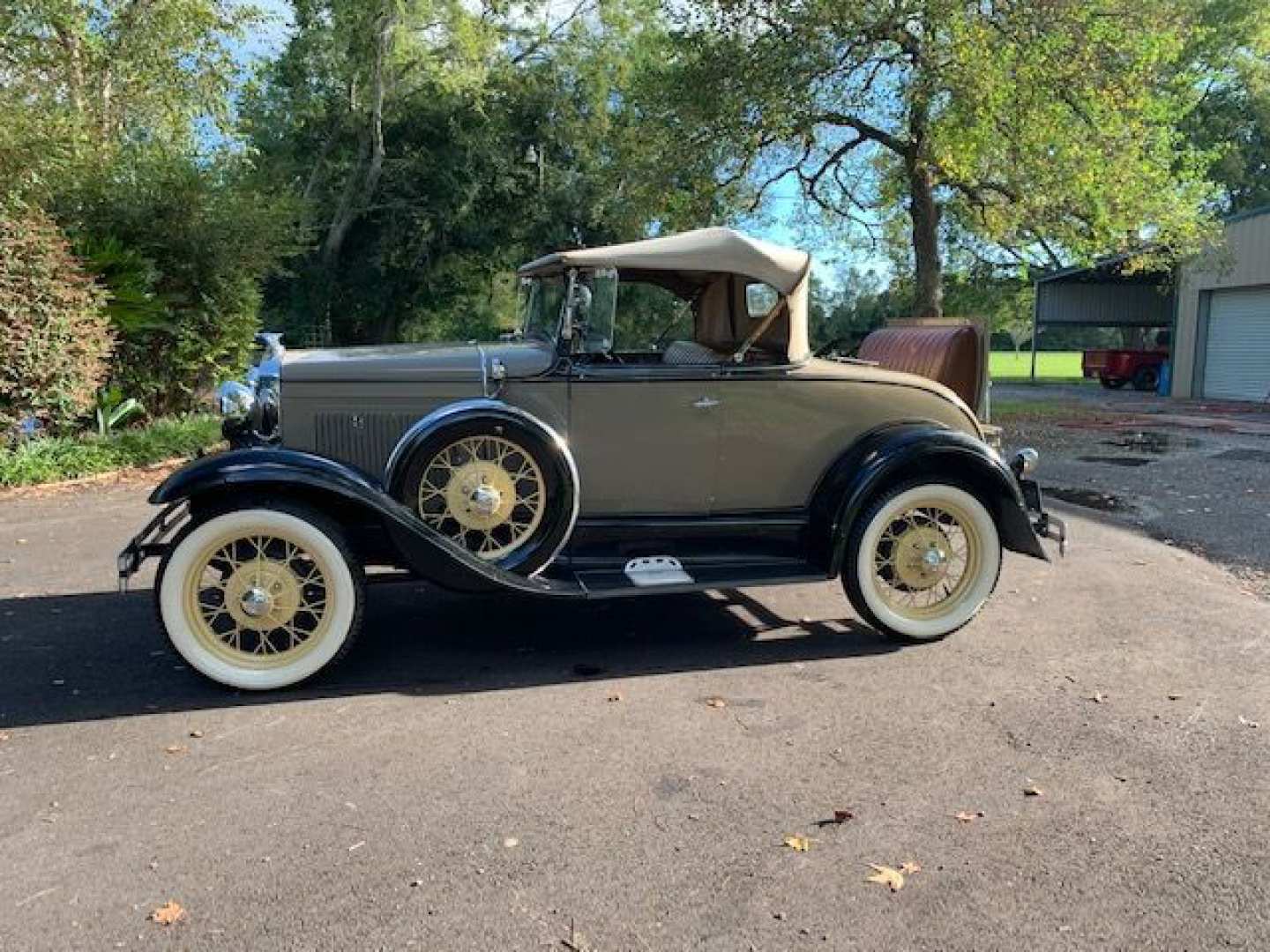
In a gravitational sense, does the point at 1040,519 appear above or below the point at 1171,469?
above

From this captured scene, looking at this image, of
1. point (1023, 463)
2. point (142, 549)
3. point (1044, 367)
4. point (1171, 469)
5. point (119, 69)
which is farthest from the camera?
point (1044, 367)

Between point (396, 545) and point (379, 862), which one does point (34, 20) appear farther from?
point (379, 862)

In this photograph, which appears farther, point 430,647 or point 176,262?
point 176,262

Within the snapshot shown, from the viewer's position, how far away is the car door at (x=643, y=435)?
463 centimetres

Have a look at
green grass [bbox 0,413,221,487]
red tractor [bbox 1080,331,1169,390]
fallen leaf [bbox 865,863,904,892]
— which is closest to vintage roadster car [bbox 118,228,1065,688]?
fallen leaf [bbox 865,863,904,892]

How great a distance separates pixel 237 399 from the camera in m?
4.59

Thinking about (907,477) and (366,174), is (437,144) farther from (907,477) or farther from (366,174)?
(907,477)

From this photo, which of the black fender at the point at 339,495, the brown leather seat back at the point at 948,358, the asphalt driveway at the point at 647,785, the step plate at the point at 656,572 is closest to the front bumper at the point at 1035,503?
the asphalt driveway at the point at 647,785

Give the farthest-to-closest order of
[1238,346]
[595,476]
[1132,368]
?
[1132,368] < [1238,346] < [595,476]

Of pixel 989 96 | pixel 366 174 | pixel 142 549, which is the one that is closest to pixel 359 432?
pixel 142 549

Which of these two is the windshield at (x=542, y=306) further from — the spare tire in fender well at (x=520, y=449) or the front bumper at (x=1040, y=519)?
the front bumper at (x=1040, y=519)

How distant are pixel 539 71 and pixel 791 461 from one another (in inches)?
959

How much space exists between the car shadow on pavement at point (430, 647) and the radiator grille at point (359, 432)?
3.27ft

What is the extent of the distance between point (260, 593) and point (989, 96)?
1325cm
